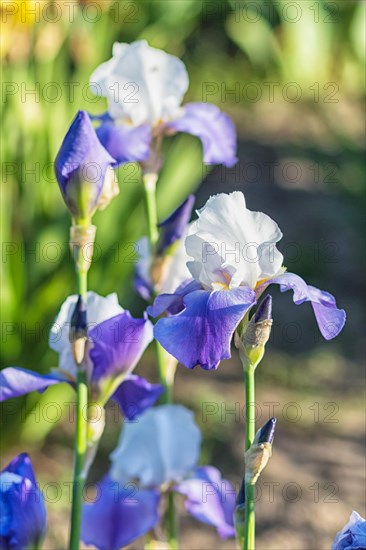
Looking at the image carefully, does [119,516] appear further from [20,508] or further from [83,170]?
[83,170]

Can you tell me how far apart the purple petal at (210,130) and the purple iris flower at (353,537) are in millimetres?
602

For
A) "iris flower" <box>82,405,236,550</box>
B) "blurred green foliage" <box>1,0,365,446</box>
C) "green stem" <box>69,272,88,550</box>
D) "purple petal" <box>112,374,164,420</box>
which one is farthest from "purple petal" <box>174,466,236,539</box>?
"blurred green foliage" <box>1,0,365,446</box>

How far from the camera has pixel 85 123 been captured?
0.87 metres

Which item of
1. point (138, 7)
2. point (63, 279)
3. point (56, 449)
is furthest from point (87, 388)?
point (138, 7)

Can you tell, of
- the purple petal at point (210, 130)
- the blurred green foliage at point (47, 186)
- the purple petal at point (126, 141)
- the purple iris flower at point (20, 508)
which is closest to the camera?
the purple iris flower at point (20, 508)

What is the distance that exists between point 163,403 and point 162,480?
0.38 ft

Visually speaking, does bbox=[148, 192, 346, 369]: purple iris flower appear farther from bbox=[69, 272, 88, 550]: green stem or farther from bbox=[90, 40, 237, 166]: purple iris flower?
bbox=[90, 40, 237, 166]: purple iris flower

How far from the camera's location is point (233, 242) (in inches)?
31.5

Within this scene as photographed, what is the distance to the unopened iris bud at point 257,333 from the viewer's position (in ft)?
2.56

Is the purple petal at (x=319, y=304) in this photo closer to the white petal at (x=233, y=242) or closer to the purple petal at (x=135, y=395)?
the white petal at (x=233, y=242)

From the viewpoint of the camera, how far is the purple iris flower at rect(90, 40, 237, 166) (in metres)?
1.19

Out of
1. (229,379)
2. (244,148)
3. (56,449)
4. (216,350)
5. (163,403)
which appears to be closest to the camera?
(216,350)

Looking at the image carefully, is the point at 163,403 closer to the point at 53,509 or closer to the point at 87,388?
the point at 87,388

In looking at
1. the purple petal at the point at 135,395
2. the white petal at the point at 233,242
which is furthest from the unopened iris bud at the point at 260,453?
the purple petal at the point at 135,395
